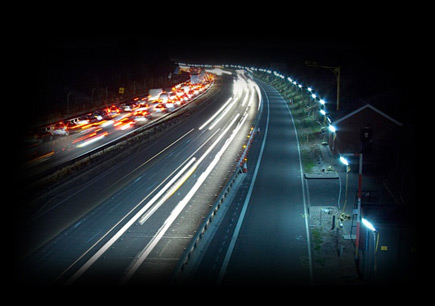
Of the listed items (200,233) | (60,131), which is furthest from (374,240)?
(60,131)

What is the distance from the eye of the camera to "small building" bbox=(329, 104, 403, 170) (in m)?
33.5

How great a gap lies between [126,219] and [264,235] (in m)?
6.39

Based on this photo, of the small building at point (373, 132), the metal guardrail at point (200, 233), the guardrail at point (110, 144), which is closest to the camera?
the metal guardrail at point (200, 233)

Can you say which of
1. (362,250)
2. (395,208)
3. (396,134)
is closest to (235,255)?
(362,250)

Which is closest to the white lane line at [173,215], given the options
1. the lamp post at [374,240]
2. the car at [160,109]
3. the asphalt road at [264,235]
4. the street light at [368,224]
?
the asphalt road at [264,235]

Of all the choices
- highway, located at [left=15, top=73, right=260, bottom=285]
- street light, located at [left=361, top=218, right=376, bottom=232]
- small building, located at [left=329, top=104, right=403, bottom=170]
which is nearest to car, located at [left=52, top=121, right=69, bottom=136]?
highway, located at [left=15, top=73, right=260, bottom=285]

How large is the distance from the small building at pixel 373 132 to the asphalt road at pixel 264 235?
12.5ft

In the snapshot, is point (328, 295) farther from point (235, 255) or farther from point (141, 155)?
point (141, 155)

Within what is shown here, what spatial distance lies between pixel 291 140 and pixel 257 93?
55708 mm

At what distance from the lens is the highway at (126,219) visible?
57.7 ft

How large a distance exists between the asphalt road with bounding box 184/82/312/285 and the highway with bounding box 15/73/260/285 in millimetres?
1396

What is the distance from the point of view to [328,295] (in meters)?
8.66

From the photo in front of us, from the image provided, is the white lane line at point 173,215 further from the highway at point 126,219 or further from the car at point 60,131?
the car at point 60,131

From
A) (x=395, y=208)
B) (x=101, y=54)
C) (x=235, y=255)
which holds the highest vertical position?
(x=101, y=54)
